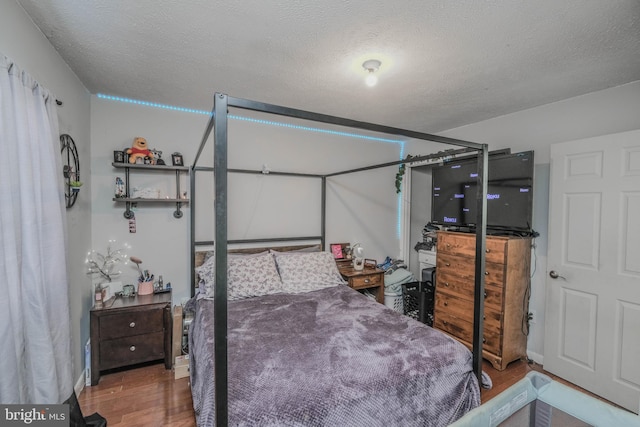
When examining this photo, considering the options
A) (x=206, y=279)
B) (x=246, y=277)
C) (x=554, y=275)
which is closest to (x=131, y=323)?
(x=206, y=279)

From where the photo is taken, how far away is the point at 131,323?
7.68 feet

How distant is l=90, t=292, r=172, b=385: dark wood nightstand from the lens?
7.39 feet

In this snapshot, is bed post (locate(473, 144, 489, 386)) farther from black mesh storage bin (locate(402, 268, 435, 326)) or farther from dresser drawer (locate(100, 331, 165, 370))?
dresser drawer (locate(100, 331, 165, 370))

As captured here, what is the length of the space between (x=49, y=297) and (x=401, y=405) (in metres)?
1.87

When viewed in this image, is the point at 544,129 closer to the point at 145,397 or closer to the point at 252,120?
the point at 252,120

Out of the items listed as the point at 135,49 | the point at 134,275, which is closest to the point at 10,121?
the point at 135,49

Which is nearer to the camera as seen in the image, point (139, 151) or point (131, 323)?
point (131, 323)

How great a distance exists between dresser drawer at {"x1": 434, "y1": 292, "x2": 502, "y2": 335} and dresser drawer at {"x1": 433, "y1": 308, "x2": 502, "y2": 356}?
0.10 ft

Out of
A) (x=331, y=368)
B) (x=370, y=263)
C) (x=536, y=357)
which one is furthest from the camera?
(x=370, y=263)

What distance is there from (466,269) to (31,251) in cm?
316

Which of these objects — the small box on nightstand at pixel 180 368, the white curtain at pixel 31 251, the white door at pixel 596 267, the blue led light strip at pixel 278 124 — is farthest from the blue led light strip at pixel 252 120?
the small box on nightstand at pixel 180 368

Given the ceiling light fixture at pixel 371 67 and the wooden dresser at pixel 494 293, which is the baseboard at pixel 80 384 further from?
the wooden dresser at pixel 494 293

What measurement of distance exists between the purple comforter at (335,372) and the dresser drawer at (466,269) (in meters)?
1.08

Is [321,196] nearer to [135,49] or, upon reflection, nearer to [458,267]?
[458,267]
